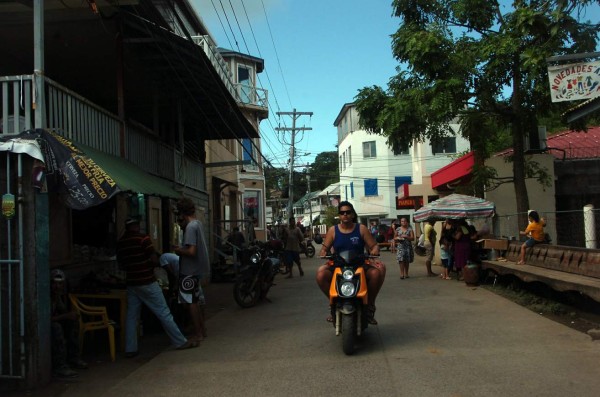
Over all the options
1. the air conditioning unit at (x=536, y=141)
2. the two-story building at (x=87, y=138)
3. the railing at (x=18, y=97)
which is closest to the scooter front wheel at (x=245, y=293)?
the two-story building at (x=87, y=138)

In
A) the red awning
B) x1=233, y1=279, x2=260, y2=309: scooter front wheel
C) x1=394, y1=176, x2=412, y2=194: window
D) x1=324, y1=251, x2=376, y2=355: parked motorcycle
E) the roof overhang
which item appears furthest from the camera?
x1=394, y1=176, x2=412, y2=194: window

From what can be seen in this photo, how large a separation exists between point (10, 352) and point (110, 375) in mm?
1062

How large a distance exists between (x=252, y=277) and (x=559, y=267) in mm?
5548

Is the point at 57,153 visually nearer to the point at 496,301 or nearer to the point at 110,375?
the point at 110,375

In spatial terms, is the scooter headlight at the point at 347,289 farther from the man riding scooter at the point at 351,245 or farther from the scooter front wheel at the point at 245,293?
the scooter front wheel at the point at 245,293

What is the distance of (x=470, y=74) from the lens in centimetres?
1226

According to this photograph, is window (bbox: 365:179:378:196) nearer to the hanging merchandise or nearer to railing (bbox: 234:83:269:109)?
railing (bbox: 234:83:269:109)

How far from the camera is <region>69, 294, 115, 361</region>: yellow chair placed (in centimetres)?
656

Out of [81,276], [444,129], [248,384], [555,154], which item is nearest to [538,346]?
[248,384]

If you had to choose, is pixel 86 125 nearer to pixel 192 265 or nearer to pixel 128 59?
pixel 192 265

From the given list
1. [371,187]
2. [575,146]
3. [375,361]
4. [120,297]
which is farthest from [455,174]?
[371,187]

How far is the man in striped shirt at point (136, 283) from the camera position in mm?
6801

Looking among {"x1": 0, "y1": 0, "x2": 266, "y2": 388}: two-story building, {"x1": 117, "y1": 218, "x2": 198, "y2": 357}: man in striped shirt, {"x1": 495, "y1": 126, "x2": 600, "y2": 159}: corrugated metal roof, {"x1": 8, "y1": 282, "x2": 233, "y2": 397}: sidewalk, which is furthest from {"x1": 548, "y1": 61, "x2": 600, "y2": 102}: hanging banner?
{"x1": 495, "y1": 126, "x2": 600, "y2": 159}: corrugated metal roof

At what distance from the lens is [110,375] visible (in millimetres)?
6023
